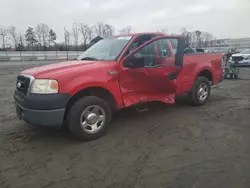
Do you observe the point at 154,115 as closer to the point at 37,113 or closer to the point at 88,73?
the point at 88,73

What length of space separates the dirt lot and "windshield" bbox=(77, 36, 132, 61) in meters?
1.44

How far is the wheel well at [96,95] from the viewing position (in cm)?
411

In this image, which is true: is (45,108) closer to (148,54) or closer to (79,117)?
(79,117)

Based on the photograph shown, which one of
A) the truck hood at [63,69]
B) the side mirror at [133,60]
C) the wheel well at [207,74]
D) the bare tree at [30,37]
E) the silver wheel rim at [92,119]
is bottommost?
the silver wheel rim at [92,119]

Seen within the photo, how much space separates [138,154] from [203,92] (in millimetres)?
3570

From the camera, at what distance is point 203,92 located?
645 cm

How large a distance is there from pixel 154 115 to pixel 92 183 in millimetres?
2968

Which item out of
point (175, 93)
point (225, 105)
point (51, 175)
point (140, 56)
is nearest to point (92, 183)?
point (51, 175)

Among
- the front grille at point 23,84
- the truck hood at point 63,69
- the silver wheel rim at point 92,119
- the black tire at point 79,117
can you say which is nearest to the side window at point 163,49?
the truck hood at point 63,69

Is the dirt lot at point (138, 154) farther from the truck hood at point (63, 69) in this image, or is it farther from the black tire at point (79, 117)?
the truck hood at point (63, 69)

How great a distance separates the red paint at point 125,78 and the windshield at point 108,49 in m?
0.14

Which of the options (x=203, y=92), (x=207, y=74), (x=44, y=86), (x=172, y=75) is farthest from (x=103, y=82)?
(x=207, y=74)

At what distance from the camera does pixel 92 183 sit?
288 cm

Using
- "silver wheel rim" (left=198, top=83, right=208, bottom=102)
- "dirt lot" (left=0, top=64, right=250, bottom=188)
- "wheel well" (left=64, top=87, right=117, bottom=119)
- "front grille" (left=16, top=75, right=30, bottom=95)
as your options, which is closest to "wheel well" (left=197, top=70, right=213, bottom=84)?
"silver wheel rim" (left=198, top=83, right=208, bottom=102)
